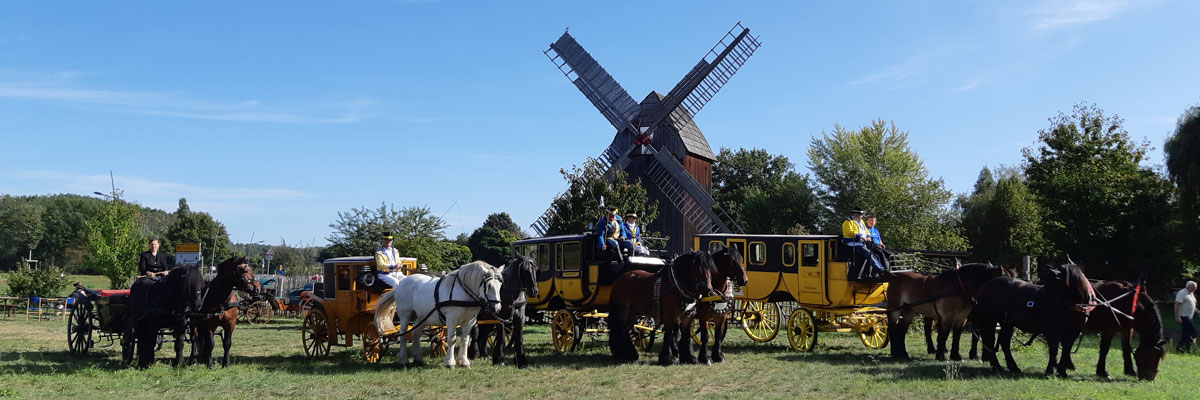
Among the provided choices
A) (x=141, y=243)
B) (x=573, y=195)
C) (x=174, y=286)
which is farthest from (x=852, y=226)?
(x=141, y=243)

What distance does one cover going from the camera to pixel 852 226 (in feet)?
49.0

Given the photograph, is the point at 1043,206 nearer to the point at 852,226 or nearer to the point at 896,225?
the point at 896,225

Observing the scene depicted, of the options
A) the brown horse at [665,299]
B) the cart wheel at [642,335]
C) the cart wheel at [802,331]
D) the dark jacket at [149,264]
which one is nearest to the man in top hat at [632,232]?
the brown horse at [665,299]

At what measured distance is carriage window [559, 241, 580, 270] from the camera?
49.9 ft

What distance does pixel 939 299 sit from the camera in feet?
44.3

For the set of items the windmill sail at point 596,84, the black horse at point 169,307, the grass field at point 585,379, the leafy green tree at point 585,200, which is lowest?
the grass field at point 585,379

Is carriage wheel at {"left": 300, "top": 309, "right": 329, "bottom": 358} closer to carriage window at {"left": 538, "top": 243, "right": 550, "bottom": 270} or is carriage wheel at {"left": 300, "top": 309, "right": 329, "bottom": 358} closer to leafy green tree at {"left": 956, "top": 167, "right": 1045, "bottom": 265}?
carriage window at {"left": 538, "top": 243, "right": 550, "bottom": 270}

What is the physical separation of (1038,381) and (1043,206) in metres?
25.7

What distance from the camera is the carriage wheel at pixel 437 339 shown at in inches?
535

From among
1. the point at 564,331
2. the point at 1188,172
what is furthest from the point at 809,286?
the point at 1188,172

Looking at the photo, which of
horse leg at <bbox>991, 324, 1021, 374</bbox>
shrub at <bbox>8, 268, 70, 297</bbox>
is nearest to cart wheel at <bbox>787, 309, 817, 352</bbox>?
horse leg at <bbox>991, 324, 1021, 374</bbox>

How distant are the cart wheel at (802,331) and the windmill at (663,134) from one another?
19.1 meters

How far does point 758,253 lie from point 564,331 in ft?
13.1

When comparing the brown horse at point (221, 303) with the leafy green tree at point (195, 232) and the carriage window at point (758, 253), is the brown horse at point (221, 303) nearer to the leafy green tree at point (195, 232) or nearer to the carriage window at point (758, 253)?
the carriage window at point (758, 253)
